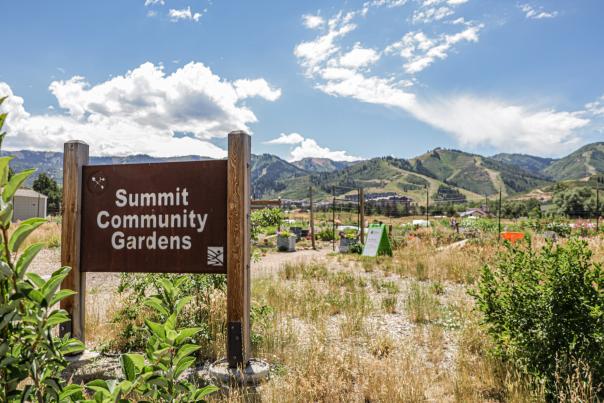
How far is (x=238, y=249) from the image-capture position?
353cm

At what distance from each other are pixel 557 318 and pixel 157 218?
3413 millimetres

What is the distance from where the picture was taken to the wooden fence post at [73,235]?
3.96 meters

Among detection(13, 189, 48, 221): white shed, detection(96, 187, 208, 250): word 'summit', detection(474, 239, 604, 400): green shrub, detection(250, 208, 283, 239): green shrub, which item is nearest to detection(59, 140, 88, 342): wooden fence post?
detection(96, 187, 208, 250): word 'summit'

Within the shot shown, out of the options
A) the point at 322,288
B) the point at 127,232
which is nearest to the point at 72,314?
the point at 127,232

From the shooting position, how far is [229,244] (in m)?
3.55

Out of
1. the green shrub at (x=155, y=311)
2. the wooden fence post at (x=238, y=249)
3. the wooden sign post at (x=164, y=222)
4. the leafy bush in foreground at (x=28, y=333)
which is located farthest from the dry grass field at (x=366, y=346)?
the leafy bush in foreground at (x=28, y=333)

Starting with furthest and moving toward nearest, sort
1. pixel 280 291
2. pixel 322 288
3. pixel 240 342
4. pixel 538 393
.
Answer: pixel 322 288, pixel 280 291, pixel 240 342, pixel 538 393

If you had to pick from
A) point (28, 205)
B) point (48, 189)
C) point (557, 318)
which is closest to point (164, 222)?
point (557, 318)

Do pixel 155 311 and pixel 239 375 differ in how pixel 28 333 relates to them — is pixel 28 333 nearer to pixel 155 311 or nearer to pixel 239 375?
pixel 239 375

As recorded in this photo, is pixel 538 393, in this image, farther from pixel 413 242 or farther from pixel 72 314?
pixel 413 242

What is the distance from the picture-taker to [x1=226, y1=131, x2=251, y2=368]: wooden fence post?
349 cm

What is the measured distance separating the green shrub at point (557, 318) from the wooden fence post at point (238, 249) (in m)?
2.17

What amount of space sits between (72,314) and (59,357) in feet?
11.6

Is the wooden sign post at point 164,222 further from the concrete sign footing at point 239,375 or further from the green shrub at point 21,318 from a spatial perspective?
the green shrub at point 21,318
